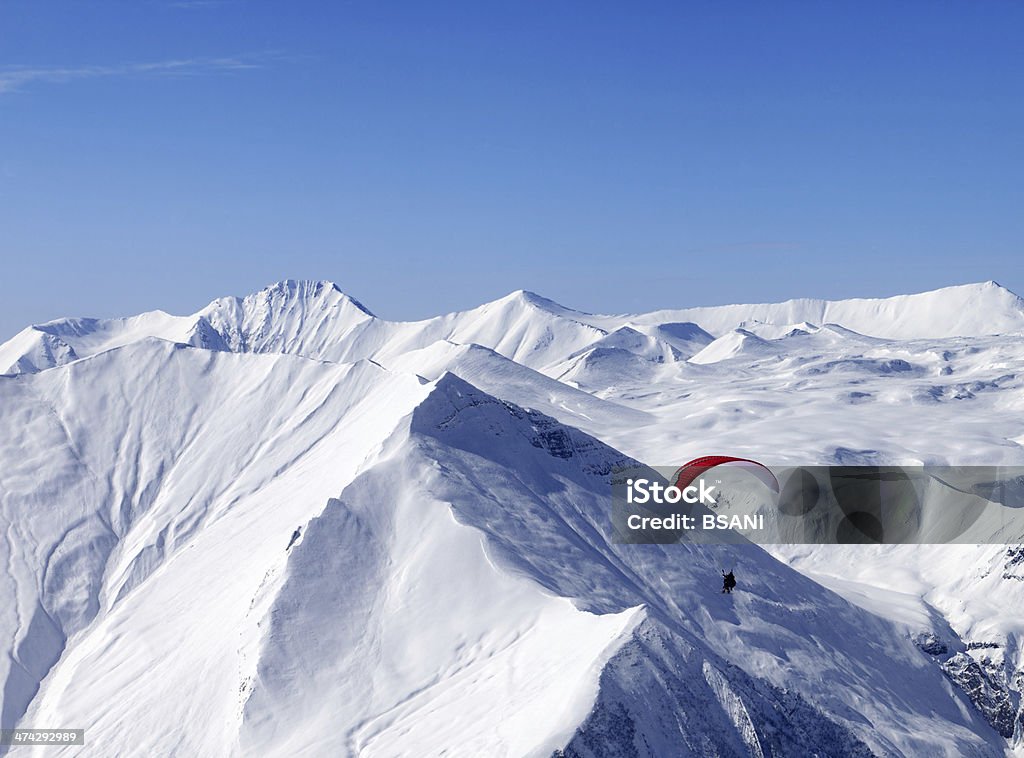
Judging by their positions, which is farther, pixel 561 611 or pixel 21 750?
pixel 21 750

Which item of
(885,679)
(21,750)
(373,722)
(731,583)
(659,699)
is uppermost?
(731,583)

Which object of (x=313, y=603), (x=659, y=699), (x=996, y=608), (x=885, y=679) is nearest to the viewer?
(x=659, y=699)

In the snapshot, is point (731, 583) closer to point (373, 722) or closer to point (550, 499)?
point (373, 722)

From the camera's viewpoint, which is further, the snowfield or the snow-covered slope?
the snowfield

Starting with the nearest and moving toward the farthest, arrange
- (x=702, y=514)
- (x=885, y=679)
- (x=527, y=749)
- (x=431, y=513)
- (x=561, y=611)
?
(x=527, y=749) → (x=561, y=611) → (x=431, y=513) → (x=885, y=679) → (x=702, y=514)

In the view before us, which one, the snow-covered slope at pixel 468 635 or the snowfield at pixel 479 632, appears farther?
the snowfield at pixel 479 632

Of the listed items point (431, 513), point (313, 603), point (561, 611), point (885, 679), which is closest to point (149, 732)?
point (313, 603)

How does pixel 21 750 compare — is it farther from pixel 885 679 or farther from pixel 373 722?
pixel 885 679

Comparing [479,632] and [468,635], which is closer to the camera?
[479,632]

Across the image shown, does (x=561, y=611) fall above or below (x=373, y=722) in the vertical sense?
above

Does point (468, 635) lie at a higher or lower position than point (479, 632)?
lower
